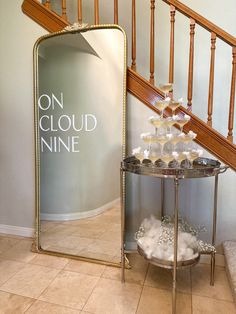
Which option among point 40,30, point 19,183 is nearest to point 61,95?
point 40,30

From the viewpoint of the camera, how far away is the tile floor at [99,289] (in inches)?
56.6

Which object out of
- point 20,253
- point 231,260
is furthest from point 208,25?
point 20,253

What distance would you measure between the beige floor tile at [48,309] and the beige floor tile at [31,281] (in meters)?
0.10

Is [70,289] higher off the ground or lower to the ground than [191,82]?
lower

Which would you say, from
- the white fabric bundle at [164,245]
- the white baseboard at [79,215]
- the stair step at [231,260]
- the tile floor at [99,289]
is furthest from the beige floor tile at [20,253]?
the stair step at [231,260]

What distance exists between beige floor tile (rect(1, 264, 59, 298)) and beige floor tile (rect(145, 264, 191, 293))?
68cm

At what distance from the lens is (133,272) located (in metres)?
1.80

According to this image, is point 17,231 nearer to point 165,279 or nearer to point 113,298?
point 113,298

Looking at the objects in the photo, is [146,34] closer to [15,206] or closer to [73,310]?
[15,206]

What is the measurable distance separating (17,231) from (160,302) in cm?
155

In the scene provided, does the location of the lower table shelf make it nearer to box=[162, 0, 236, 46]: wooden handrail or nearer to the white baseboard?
the white baseboard

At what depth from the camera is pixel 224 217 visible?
189cm

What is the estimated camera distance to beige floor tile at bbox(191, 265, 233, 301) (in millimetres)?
1562

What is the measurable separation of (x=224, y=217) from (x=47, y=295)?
1348 millimetres
